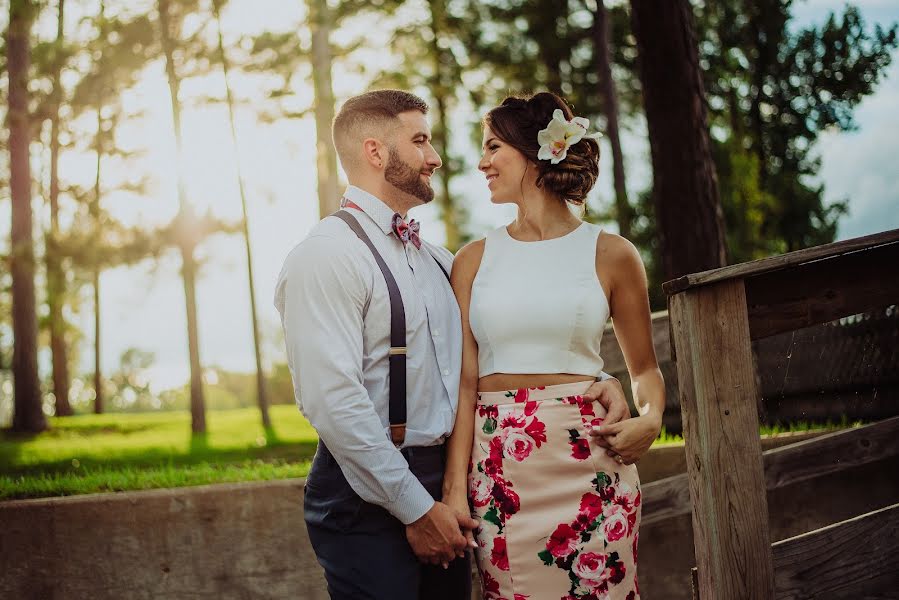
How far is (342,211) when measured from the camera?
10.4 feet

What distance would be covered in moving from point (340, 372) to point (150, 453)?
30.6ft

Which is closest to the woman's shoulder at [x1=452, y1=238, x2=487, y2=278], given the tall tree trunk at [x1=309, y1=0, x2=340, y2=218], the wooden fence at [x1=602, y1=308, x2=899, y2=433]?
the wooden fence at [x1=602, y1=308, x2=899, y2=433]

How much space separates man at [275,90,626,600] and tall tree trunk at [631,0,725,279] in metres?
4.64

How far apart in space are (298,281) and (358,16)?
16239mm

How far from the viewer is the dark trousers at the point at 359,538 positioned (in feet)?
9.31

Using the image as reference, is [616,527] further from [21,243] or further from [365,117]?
[21,243]

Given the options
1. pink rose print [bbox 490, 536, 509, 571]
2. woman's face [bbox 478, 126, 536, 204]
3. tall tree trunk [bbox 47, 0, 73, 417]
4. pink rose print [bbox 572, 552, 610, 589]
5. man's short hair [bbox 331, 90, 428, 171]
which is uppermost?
tall tree trunk [bbox 47, 0, 73, 417]

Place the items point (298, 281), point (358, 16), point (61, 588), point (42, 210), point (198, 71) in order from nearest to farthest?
point (298, 281) → point (61, 588) → point (198, 71) → point (358, 16) → point (42, 210)

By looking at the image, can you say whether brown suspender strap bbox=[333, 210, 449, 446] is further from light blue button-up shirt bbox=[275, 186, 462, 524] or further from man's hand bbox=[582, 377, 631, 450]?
man's hand bbox=[582, 377, 631, 450]

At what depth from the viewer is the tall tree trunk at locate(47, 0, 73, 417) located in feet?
55.2

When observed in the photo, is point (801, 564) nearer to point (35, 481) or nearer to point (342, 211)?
point (342, 211)

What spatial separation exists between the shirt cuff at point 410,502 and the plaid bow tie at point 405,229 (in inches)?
36.7

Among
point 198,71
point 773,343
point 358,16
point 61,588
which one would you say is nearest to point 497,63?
point 358,16

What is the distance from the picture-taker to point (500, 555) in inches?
116
